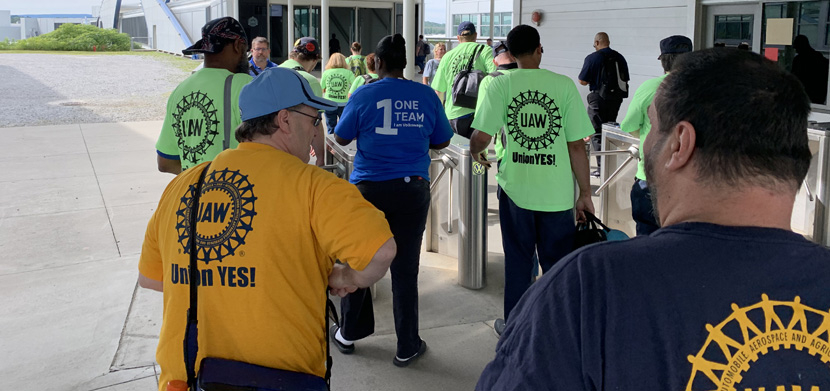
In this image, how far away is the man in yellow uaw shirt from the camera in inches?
77.4

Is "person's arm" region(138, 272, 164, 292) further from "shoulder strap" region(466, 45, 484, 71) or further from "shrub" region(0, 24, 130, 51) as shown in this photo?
"shrub" region(0, 24, 130, 51)

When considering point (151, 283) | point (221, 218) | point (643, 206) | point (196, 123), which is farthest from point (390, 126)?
point (221, 218)

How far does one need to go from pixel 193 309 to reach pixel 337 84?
723 centimetres

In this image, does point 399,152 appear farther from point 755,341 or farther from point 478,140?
point 755,341

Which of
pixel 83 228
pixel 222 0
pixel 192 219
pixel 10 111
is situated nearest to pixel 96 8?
pixel 222 0

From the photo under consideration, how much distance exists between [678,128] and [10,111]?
1883 centimetres

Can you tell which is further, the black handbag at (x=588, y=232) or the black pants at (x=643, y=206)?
the black pants at (x=643, y=206)

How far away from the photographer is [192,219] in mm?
1979

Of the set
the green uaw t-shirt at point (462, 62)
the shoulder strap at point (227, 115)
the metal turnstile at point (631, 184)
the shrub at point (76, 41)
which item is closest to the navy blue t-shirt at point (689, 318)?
the shoulder strap at point (227, 115)

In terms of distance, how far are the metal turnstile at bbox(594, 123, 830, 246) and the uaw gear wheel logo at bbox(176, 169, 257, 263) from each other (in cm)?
374

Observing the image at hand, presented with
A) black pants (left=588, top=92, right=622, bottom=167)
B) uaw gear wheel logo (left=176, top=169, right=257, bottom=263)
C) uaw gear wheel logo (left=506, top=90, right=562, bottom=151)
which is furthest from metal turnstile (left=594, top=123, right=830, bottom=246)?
uaw gear wheel logo (left=176, top=169, right=257, bottom=263)

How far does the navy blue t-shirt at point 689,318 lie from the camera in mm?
1006

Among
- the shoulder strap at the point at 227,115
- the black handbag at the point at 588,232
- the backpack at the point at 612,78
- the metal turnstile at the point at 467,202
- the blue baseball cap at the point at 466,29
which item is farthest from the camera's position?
the backpack at the point at 612,78

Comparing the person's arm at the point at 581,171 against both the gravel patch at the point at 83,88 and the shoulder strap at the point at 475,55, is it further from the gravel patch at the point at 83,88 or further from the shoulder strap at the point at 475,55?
the gravel patch at the point at 83,88
